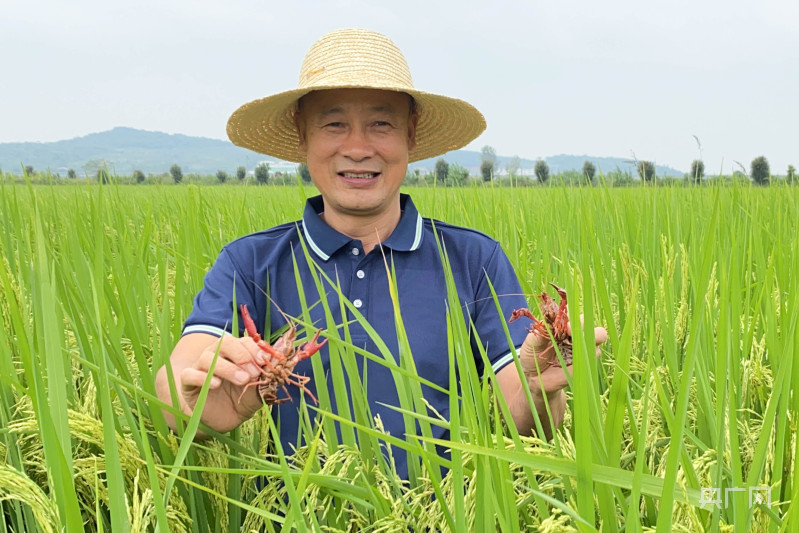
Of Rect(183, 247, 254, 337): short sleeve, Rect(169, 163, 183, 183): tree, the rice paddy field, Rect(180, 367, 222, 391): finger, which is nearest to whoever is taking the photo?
the rice paddy field

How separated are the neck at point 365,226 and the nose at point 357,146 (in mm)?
139

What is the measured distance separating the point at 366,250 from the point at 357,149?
0.73 feet

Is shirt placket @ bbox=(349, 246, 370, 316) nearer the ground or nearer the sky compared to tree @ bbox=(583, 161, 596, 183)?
nearer the ground

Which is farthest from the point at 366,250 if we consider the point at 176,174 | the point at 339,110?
the point at 176,174

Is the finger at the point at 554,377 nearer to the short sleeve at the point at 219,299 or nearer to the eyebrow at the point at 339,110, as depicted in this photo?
the short sleeve at the point at 219,299

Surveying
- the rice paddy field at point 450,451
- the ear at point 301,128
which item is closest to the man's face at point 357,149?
the ear at point 301,128

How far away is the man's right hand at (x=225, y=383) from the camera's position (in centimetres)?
71

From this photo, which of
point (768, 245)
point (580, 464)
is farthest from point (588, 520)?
point (768, 245)

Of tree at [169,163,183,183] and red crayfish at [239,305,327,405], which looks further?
tree at [169,163,183,183]

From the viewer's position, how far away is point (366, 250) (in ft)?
4.74

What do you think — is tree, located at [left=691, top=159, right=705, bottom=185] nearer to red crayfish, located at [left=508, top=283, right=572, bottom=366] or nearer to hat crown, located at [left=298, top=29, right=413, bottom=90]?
hat crown, located at [left=298, top=29, right=413, bottom=90]

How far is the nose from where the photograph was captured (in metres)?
1.38

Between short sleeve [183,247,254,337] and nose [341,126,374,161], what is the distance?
1.10ft

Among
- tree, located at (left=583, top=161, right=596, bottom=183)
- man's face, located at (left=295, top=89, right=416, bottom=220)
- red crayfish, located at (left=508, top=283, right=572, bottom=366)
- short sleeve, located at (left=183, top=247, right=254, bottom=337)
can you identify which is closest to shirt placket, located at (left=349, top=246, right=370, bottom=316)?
man's face, located at (left=295, top=89, right=416, bottom=220)
